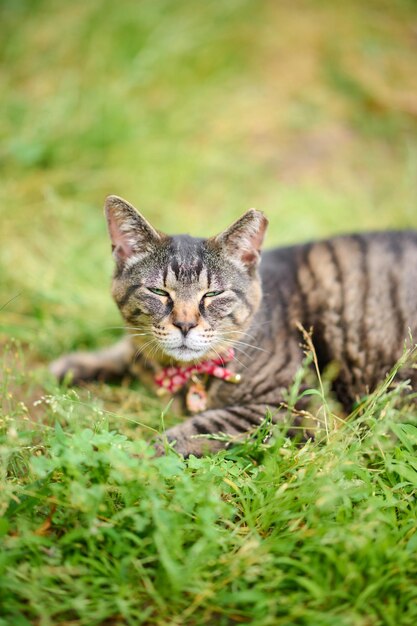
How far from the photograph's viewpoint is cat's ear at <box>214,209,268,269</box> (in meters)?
2.24

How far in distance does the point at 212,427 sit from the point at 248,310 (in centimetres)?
47

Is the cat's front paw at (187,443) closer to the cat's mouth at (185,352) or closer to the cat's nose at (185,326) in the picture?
the cat's mouth at (185,352)

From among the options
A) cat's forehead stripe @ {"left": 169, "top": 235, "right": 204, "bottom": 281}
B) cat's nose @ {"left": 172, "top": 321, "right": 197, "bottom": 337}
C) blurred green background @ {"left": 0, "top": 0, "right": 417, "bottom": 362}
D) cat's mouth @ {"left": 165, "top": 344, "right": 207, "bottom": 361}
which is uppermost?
blurred green background @ {"left": 0, "top": 0, "right": 417, "bottom": 362}

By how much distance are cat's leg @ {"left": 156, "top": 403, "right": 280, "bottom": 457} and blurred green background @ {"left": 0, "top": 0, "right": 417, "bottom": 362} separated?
1052 millimetres

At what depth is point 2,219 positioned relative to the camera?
3.61 m

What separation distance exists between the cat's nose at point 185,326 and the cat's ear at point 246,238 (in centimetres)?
35

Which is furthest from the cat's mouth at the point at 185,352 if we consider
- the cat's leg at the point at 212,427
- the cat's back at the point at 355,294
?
the cat's back at the point at 355,294

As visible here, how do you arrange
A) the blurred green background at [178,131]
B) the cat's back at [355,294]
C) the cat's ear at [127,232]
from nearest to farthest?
the cat's ear at [127,232], the cat's back at [355,294], the blurred green background at [178,131]

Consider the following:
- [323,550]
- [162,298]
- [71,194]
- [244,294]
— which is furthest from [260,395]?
[71,194]

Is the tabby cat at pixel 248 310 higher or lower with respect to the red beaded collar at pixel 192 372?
higher

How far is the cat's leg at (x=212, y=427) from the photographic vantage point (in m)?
2.14

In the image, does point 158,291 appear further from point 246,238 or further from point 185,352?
point 246,238

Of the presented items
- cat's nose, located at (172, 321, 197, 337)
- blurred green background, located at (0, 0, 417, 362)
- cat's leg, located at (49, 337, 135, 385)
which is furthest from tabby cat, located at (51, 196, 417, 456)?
blurred green background, located at (0, 0, 417, 362)

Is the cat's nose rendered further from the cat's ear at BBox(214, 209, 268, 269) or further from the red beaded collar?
the cat's ear at BBox(214, 209, 268, 269)
